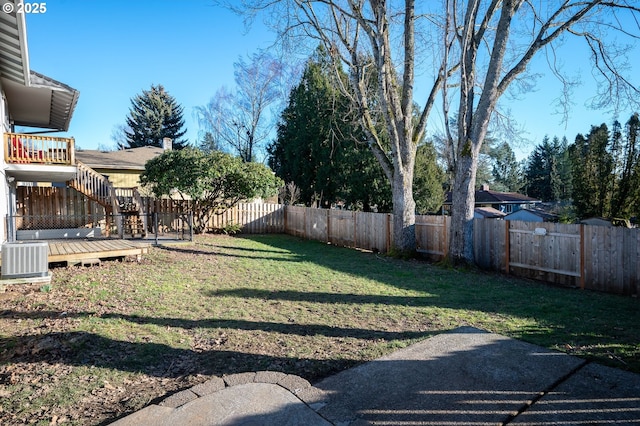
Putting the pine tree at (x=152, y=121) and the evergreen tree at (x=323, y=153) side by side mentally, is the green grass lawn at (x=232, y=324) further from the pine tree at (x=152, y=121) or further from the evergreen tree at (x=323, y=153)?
the pine tree at (x=152, y=121)

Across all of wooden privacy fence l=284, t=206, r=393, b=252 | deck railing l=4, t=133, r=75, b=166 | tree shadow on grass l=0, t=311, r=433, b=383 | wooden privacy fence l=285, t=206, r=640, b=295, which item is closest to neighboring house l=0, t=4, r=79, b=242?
deck railing l=4, t=133, r=75, b=166

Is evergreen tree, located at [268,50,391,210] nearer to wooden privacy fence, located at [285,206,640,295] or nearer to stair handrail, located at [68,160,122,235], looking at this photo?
wooden privacy fence, located at [285,206,640,295]

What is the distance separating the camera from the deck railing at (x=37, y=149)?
37.1 ft

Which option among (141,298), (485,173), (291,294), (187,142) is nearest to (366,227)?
(291,294)

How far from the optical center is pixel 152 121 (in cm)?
3834

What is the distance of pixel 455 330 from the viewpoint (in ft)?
16.5

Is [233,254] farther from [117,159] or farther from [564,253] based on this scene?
[117,159]

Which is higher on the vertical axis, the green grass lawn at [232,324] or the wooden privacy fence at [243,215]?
the wooden privacy fence at [243,215]

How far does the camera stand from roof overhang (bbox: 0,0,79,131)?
8969 mm

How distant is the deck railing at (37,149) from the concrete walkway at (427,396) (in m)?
11.6

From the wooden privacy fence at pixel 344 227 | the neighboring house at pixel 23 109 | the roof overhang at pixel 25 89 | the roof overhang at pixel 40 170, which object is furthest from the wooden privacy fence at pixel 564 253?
the roof overhang at pixel 40 170

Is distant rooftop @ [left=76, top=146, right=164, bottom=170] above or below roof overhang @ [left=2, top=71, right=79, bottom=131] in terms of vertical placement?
below

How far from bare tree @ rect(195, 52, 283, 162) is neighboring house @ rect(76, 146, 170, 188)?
9.81 m

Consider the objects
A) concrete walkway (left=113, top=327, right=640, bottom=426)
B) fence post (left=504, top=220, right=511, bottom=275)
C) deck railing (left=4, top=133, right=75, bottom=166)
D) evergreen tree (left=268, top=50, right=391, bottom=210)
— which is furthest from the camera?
evergreen tree (left=268, top=50, right=391, bottom=210)
